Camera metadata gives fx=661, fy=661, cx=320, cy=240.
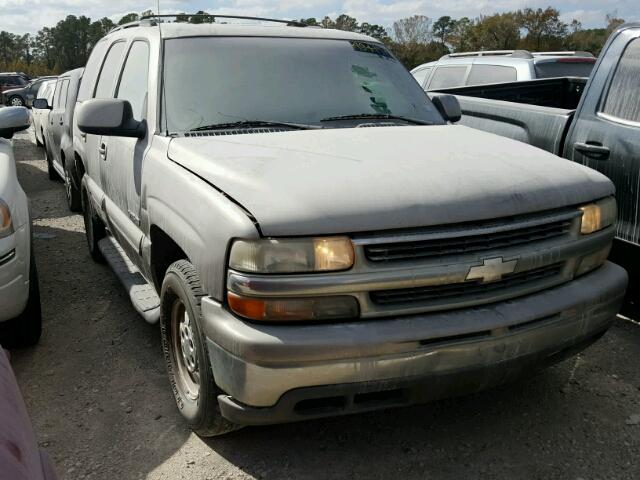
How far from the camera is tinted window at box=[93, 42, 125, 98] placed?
15.1ft

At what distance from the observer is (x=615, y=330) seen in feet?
13.8

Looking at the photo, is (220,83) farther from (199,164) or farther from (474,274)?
(474,274)

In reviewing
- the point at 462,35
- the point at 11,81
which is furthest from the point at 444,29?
the point at 11,81

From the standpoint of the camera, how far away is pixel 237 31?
3928 millimetres

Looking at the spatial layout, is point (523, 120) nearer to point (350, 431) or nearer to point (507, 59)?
point (350, 431)

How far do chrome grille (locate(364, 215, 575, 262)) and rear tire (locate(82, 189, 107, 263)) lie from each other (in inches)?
138

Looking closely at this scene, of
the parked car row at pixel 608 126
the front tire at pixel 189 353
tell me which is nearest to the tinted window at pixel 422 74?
the parked car row at pixel 608 126

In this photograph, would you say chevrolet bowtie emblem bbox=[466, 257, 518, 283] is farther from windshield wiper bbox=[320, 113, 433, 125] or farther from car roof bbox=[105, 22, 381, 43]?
car roof bbox=[105, 22, 381, 43]

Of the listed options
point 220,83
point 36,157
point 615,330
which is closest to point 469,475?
point 615,330

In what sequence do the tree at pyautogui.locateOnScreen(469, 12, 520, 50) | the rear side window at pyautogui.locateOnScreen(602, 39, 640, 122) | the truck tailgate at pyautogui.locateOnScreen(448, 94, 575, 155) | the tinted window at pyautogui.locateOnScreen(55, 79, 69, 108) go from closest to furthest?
the rear side window at pyautogui.locateOnScreen(602, 39, 640, 122), the truck tailgate at pyautogui.locateOnScreen(448, 94, 575, 155), the tinted window at pyautogui.locateOnScreen(55, 79, 69, 108), the tree at pyautogui.locateOnScreen(469, 12, 520, 50)

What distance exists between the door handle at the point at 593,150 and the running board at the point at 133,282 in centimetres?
275

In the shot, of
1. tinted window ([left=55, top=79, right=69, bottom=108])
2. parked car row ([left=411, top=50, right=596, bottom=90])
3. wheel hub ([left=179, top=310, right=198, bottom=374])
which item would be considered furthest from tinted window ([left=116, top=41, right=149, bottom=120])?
tinted window ([left=55, top=79, right=69, bottom=108])

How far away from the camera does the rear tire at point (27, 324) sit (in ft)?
12.8

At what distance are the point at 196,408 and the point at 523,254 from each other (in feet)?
4.97
